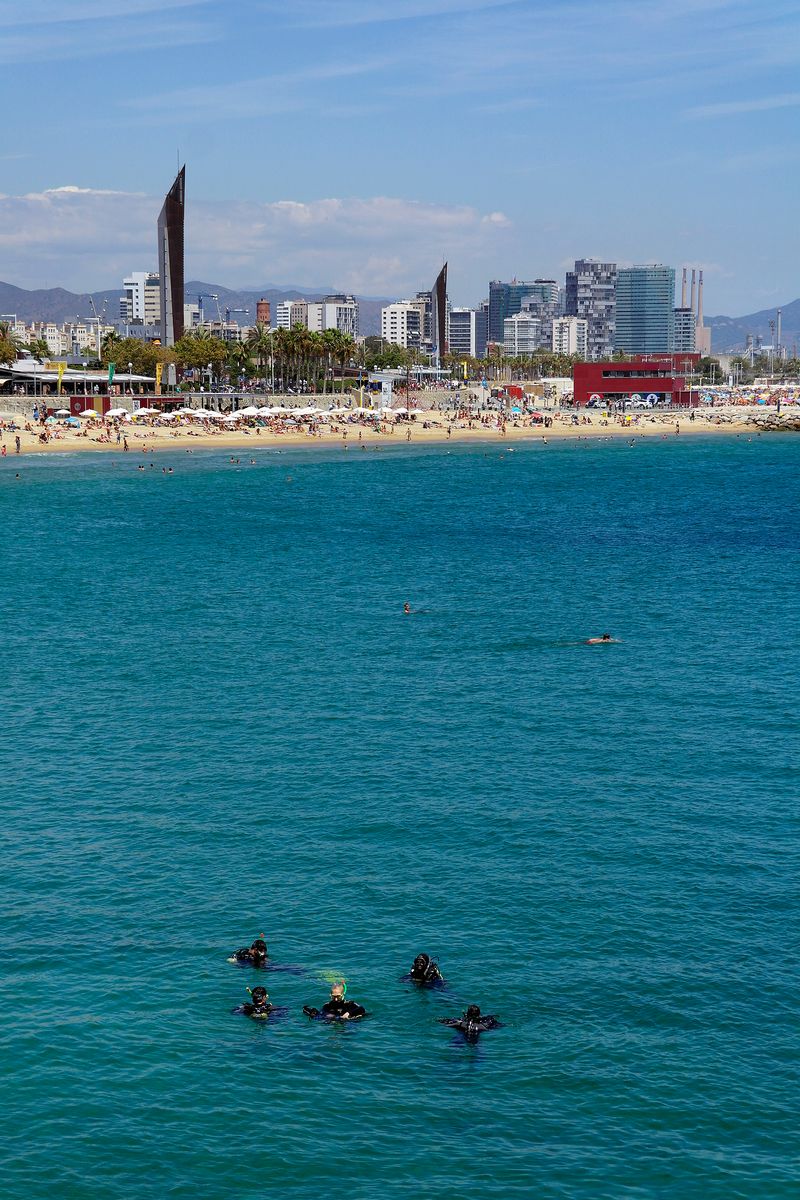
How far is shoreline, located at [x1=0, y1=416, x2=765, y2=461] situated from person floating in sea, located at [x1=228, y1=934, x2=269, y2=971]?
118 metres

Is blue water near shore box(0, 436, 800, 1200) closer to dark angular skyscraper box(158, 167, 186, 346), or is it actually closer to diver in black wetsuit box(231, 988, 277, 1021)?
diver in black wetsuit box(231, 988, 277, 1021)

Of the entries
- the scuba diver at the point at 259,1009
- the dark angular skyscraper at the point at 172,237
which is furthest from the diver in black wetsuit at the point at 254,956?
the dark angular skyscraper at the point at 172,237

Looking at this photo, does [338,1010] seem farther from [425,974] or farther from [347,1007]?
[425,974]

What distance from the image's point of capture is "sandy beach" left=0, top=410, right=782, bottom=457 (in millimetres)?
146375

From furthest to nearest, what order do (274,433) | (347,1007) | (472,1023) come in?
(274,433) → (347,1007) → (472,1023)

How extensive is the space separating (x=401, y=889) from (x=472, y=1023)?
20.5ft

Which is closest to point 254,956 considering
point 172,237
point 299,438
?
point 299,438

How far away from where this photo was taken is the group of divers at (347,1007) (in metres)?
23.7

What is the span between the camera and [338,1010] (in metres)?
24.1

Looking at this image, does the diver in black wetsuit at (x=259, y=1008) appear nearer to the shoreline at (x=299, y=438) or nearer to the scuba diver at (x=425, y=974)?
the scuba diver at (x=425, y=974)

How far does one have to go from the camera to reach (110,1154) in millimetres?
20719

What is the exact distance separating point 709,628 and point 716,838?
83.4 feet

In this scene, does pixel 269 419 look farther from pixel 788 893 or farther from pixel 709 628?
pixel 788 893

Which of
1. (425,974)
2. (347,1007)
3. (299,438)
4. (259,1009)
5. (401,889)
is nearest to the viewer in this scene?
(347,1007)
